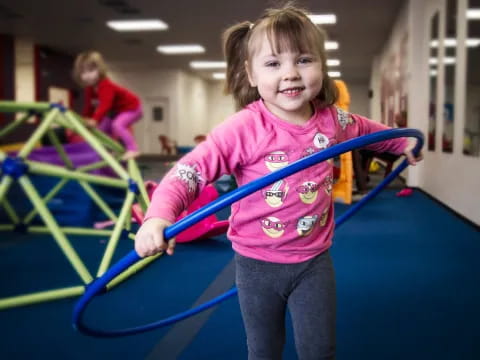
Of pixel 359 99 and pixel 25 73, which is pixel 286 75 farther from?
pixel 25 73

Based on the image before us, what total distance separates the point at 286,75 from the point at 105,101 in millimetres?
3057

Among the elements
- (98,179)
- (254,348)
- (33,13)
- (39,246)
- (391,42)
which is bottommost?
(39,246)

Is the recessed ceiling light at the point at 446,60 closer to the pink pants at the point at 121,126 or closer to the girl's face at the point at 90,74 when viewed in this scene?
the pink pants at the point at 121,126

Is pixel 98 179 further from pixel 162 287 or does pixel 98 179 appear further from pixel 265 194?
pixel 265 194

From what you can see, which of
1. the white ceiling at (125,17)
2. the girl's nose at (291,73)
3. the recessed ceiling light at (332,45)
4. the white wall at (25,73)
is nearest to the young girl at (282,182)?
the girl's nose at (291,73)

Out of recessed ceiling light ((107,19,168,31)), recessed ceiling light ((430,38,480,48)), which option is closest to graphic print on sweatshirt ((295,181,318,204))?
recessed ceiling light ((430,38,480,48))

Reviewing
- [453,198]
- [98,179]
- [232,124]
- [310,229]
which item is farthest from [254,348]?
[453,198]

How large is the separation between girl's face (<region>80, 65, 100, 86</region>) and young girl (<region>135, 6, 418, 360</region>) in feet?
9.90

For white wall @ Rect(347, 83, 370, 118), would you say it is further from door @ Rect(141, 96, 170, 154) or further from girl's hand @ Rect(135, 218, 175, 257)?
door @ Rect(141, 96, 170, 154)

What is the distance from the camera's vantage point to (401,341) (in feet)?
4.87

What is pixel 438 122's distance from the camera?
14.2 ft

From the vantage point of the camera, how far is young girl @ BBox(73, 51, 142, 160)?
3.73 meters

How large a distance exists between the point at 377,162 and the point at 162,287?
3.91ft

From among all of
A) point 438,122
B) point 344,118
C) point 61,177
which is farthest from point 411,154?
point 438,122
